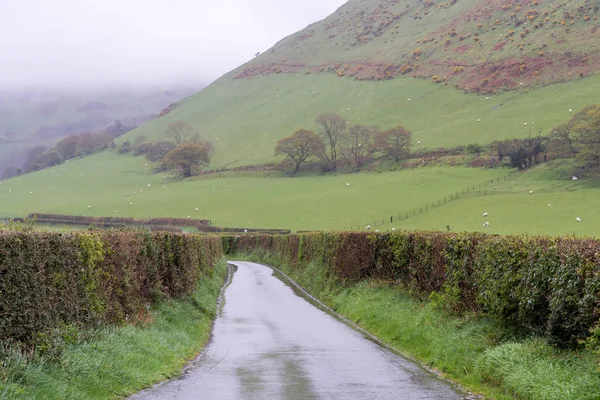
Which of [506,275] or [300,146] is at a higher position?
[300,146]

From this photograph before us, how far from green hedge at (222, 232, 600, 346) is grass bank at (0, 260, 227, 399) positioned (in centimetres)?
744

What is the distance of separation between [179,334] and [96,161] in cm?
19083

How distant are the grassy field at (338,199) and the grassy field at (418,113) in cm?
1774

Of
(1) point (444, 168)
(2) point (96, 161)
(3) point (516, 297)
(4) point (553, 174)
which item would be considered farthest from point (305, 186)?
(3) point (516, 297)

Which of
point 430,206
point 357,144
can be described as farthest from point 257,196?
point 430,206

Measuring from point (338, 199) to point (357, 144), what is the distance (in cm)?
3410

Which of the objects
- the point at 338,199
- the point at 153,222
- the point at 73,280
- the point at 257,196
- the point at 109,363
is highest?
the point at 73,280

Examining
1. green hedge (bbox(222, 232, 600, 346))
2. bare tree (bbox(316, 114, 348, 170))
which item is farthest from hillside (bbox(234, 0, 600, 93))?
green hedge (bbox(222, 232, 600, 346))

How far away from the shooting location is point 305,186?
12412 cm

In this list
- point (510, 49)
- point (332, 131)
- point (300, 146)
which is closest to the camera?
point (300, 146)

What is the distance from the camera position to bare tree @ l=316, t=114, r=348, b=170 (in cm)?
14141

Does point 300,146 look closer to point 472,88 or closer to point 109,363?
point 472,88

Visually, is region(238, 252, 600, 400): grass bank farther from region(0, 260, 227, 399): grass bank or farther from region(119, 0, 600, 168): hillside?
region(119, 0, 600, 168): hillside

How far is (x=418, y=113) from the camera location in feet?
522
